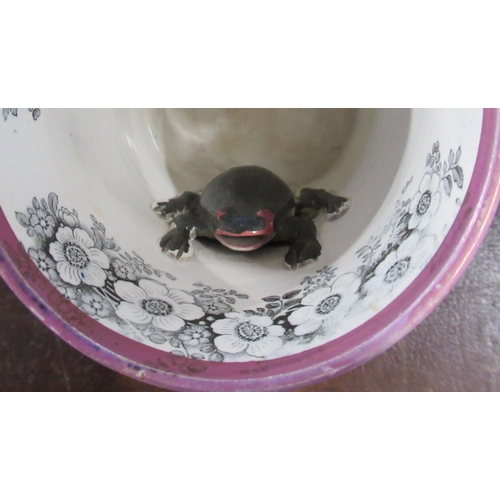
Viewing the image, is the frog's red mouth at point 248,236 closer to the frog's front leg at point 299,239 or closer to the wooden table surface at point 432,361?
the frog's front leg at point 299,239

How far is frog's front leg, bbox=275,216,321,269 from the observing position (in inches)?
16.2

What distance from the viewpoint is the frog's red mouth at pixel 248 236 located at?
1.40ft

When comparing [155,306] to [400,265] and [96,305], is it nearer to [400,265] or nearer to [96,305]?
[96,305]

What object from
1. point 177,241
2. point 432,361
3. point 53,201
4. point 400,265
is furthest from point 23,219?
point 432,361

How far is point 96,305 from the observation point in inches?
13.0

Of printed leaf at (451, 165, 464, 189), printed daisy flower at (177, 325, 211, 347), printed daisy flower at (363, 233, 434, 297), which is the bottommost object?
printed daisy flower at (177, 325, 211, 347)

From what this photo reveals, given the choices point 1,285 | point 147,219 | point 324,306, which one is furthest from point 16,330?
point 324,306

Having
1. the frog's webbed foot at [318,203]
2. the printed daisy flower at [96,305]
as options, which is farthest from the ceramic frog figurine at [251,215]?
the printed daisy flower at [96,305]

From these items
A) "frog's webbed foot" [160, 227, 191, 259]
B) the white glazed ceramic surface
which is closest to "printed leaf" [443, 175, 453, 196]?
the white glazed ceramic surface

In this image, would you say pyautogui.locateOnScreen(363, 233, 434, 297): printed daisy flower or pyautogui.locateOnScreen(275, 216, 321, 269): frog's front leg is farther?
pyautogui.locateOnScreen(275, 216, 321, 269): frog's front leg

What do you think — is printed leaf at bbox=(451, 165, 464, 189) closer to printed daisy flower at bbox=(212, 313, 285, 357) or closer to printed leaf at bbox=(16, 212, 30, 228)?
printed daisy flower at bbox=(212, 313, 285, 357)

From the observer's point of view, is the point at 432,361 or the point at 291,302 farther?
the point at 432,361

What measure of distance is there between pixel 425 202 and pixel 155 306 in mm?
203

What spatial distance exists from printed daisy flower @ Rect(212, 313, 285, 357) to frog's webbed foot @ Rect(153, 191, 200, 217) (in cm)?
17
